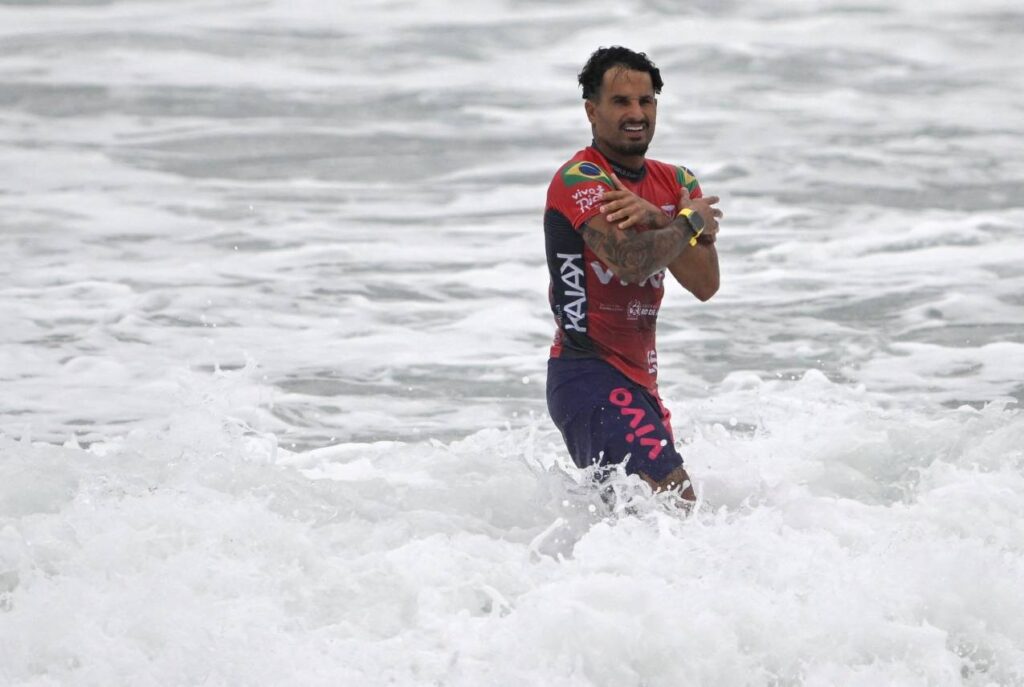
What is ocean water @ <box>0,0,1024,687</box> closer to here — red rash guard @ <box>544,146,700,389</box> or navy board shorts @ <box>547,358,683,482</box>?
navy board shorts @ <box>547,358,683,482</box>

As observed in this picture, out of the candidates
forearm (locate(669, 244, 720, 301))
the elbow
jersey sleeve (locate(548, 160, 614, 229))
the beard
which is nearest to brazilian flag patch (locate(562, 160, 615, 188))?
jersey sleeve (locate(548, 160, 614, 229))

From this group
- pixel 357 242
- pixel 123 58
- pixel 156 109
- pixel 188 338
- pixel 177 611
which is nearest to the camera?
pixel 177 611

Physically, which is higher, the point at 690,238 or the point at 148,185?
the point at 690,238

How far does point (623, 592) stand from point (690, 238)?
1178mm

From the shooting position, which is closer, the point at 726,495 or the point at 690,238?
the point at 690,238

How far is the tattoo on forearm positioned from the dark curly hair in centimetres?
50

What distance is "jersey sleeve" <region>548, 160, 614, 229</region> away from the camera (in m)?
5.27

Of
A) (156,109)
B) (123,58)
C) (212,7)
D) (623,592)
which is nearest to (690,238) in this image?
(623,592)

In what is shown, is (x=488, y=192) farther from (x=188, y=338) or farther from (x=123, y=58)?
(x=123, y=58)

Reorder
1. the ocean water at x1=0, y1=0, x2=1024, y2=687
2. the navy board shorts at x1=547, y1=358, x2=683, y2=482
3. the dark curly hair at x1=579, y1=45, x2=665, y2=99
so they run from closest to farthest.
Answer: the ocean water at x1=0, y1=0, x2=1024, y2=687
the navy board shorts at x1=547, y1=358, x2=683, y2=482
the dark curly hair at x1=579, y1=45, x2=665, y2=99

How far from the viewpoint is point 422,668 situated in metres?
4.78

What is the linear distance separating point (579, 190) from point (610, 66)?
0.44 meters

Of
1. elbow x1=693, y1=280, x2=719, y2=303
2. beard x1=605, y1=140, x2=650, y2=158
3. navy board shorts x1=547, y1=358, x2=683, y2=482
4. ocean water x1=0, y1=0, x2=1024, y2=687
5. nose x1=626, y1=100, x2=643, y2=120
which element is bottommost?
ocean water x1=0, y1=0, x2=1024, y2=687

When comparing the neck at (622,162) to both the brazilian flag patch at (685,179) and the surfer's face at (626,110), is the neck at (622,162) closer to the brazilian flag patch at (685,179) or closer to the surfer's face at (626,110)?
the surfer's face at (626,110)
